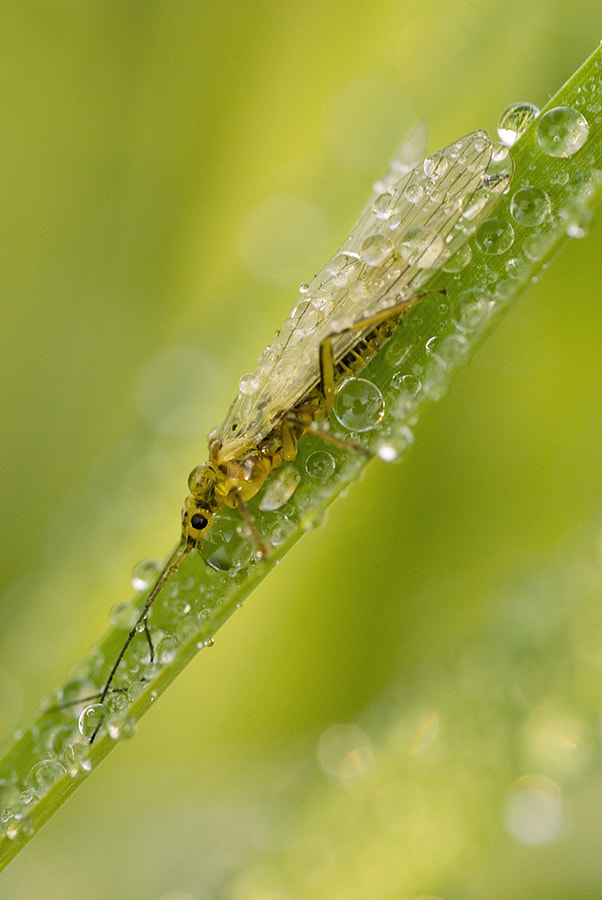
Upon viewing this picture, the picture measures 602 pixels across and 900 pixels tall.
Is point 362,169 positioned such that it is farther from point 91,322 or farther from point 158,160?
point 91,322

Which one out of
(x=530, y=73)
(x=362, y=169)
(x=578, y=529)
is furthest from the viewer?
(x=362, y=169)

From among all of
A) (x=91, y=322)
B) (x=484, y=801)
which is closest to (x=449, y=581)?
(x=484, y=801)

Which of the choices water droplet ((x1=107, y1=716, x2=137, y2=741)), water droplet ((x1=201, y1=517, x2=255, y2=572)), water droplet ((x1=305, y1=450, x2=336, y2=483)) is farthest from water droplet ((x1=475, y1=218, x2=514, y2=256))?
water droplet ((x1=107, y1=716, x2=137, y2=741))

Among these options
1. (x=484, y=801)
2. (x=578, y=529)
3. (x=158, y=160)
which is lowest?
(x=484, y=801)

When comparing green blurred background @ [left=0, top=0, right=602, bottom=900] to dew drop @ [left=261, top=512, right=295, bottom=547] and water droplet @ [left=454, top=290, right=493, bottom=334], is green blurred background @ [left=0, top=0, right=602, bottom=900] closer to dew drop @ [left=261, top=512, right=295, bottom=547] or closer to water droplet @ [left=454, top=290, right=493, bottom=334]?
dew drop @ [left=261, top=512, right=295, bottom=547]

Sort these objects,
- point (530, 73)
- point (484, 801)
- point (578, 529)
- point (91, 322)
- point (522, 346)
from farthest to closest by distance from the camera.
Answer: point (91, 322), point (530, 73), point (522, 346), point (578, 529), point (484, 801)

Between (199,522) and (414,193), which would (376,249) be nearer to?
(414,193)

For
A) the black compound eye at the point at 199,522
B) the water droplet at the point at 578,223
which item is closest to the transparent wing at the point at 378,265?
the black compound eye at the point at 199,522
